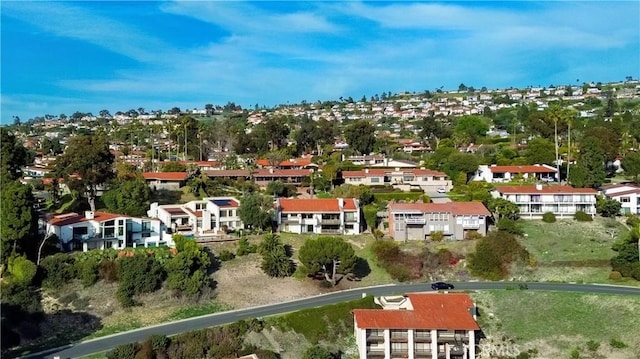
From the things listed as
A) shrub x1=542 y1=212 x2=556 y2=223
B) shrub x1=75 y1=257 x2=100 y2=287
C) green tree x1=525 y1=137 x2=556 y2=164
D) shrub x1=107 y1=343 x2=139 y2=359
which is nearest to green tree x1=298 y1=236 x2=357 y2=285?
shrub x1=75 y1=257 x2=100 y2=287

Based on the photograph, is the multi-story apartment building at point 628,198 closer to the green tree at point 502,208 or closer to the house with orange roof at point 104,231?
the green tree at point 502,208

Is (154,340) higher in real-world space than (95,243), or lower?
lower

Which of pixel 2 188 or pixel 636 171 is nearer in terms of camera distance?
pixel 2 188

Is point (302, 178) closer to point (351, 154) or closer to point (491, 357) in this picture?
point (351, 154)

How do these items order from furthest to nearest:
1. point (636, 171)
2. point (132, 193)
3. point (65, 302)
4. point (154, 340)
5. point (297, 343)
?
point (636, 171)
point (132, 193)
point (65, 302)
point (297, 343)
point (154, 340)

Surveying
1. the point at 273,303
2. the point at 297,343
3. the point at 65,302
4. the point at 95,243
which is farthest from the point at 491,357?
the point at 95,243

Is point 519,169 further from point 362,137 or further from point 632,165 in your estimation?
point 362,137
